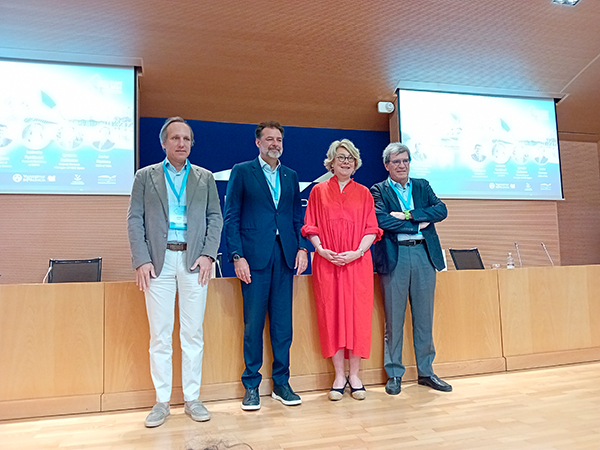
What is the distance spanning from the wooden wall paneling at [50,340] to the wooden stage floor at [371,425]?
0.17 metres

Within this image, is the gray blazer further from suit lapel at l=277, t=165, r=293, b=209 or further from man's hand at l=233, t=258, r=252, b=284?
suit lapel at l=277, t=165, r=293, b=209

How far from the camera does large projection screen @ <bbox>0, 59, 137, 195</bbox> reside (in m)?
4.10

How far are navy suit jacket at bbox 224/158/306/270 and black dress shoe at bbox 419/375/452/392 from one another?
1061 mm

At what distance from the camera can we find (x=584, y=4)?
4250mm

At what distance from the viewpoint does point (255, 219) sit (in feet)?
7.86

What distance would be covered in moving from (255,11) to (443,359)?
10.6ft

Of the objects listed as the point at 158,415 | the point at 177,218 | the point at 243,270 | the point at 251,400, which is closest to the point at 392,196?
the point at 243,270

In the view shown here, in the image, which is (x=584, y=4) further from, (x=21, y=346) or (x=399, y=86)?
(x=21, y=346)

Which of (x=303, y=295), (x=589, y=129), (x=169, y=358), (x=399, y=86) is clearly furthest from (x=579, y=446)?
(x=589, y=129)

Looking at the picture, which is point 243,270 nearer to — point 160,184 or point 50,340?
point 160,184

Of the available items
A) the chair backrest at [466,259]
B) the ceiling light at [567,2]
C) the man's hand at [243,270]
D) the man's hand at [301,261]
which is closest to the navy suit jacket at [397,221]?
the man's hand at [301,261]

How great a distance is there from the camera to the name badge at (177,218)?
7.40ft

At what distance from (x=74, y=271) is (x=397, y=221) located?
102 inches

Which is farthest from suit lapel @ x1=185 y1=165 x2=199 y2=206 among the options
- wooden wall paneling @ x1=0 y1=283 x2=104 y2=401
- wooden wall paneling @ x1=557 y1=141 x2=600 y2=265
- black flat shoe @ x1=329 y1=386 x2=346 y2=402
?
wooden wall paneling @ x1=557 y1=141 x2=600 y2=265
